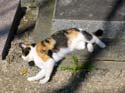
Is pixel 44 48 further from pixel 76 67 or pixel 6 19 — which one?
pixel 6 19

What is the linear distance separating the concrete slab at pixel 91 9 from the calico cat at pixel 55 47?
0.88 ft

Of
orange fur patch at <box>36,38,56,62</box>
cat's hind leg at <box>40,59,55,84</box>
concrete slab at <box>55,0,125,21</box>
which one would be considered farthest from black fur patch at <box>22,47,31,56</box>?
concrete slab at <box>55,0,125,21</box>

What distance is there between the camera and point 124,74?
4.75 m

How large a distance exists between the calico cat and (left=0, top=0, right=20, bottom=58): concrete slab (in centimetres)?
57

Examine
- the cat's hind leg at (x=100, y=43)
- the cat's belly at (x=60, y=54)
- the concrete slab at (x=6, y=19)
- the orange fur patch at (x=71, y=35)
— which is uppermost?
the orange fur patch at (x=71, y=35)

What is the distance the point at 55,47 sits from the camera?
15.8 ft

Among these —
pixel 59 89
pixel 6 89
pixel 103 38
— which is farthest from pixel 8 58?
pixel 103 38

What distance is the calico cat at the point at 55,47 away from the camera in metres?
4.71

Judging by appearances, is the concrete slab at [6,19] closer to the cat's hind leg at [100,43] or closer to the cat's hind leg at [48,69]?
the cat's hind leg at [48,69]

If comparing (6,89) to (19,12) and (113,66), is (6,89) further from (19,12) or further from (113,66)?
(19,12)

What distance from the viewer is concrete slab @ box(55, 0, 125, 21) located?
16.9 feet

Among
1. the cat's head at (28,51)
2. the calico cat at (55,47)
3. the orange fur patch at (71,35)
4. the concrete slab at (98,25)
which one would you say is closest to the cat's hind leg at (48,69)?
the calico cat at (55,47)

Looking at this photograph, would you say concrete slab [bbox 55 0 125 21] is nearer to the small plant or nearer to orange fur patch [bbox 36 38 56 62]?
orange fur patch [bbox 36 38 56 62]

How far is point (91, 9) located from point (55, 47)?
2.78ft
